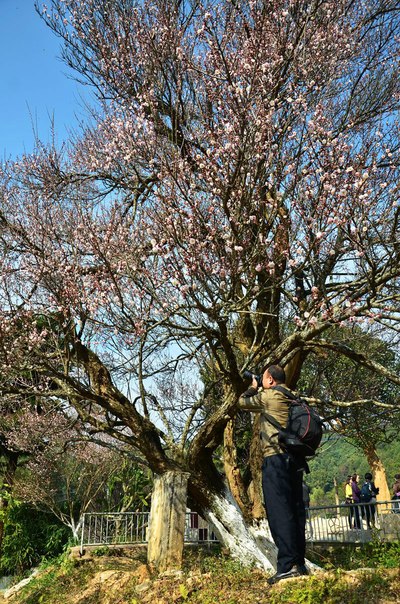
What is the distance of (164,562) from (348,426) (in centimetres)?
614

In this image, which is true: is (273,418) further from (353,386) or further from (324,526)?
(324,526)

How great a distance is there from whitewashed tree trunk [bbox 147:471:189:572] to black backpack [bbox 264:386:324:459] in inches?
111

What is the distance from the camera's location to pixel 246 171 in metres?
6.63

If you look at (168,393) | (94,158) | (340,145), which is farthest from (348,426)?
(94,158)

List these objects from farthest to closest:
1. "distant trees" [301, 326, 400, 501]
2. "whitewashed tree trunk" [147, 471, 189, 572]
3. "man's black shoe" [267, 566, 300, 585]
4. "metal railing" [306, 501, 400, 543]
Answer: "metal railing" [306, 501, 400, 543] < "distant trees" [301, 326, 400, 501] < "whitewashed tree trunk" [147, 471, 189, 572] < "man's black shoe" [267, 566, 300, 585]

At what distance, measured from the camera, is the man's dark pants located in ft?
15.7

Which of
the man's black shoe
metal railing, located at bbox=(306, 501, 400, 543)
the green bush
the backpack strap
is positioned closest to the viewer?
the man's black shoe

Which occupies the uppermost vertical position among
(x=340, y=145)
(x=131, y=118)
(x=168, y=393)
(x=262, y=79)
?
(x=131, y=118)

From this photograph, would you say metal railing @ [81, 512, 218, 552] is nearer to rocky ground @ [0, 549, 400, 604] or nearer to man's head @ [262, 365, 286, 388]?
rocky ground @ [0, 549, 400, 604]

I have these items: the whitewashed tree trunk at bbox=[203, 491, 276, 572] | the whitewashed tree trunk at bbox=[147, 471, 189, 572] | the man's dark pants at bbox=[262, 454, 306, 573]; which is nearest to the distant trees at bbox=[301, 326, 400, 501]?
the whitewashed tree trunk at bbox=[203, 491, 276, 572]

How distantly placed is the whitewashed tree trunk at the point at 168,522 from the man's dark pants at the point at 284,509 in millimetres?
2440

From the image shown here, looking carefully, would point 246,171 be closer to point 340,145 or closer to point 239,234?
point 239,234

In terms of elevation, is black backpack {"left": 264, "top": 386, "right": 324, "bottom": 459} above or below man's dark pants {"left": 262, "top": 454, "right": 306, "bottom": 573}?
above

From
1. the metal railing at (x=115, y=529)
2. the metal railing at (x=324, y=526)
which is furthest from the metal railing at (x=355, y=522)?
the metal railing at (x=115, y=529)
